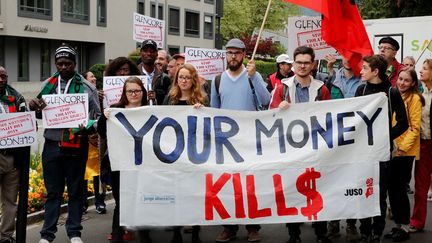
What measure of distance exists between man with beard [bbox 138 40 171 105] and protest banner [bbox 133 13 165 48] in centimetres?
227

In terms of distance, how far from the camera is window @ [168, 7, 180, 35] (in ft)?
157

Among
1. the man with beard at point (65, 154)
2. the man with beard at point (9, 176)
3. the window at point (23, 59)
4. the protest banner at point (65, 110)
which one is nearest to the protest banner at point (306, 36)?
the man with beard at point (65, 154)

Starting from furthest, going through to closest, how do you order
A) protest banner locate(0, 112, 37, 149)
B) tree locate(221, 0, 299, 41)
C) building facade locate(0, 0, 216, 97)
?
tree locate(221, 0, 299, 41) → building facade locate(0, 0, 216, 97) → protest banner locate(0, 112, 37, 149)

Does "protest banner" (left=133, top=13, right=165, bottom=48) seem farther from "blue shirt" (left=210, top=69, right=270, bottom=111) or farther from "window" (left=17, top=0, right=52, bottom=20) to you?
"window" (left=17, top=0, right=52, bottom=20)

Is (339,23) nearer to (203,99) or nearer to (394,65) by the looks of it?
(394,65)

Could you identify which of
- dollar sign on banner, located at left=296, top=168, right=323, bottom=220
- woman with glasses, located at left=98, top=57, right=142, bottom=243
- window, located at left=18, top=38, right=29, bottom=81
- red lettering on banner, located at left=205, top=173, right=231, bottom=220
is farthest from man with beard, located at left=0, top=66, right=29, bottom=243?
window, located at left=18, top=38, right=29, bottom=81

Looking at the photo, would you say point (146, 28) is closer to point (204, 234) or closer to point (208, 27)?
point (204, 234)

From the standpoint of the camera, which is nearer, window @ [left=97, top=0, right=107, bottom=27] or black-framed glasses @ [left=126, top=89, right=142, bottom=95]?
black-framed glasses @ [left=126, top=89, right=142, bottom=95]

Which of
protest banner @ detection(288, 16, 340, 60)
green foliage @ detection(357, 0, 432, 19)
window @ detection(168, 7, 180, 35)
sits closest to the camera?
protest banner @ detection(288, 16, 340, 60)

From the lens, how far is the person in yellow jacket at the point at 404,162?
254 inches

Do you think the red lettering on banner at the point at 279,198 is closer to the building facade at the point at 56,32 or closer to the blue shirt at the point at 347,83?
the blue shirt at the point at 347,83

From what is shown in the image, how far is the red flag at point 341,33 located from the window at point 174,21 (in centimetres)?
4164

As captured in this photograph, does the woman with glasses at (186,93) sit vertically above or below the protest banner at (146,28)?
below

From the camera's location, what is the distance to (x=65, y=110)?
5969mm
